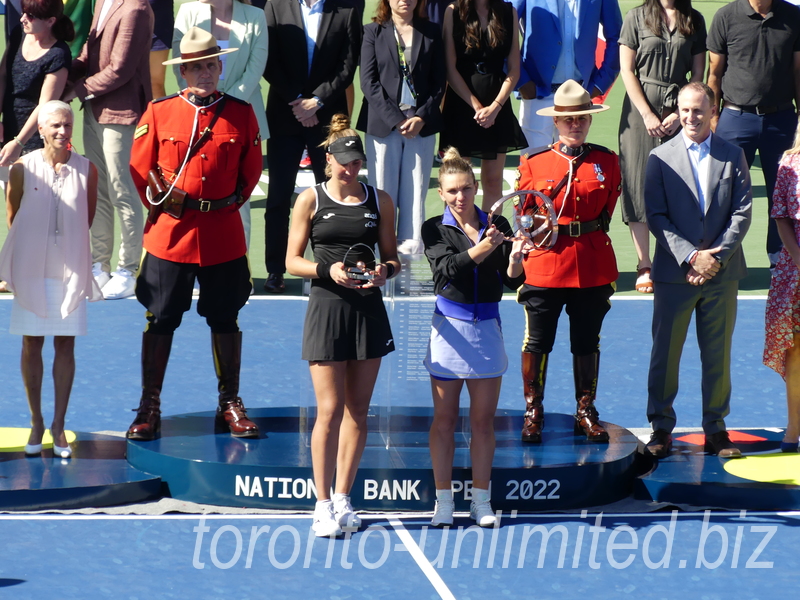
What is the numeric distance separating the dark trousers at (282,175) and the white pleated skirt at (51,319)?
337 cm

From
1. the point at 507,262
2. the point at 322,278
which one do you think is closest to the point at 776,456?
the point at 507,262

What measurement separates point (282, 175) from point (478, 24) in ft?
6.50


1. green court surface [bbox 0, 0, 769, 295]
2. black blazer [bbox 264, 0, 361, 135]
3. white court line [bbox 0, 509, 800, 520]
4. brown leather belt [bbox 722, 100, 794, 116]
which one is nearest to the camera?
white court line [bbox 0, 509, 800, 520]

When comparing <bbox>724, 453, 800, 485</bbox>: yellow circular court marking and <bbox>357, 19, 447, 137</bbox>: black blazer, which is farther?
<bbox>357, 19, 447, 137</bbox>: black blazer

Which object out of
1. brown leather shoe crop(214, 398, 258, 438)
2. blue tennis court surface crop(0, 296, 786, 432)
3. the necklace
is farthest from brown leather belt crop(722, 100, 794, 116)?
the necklace

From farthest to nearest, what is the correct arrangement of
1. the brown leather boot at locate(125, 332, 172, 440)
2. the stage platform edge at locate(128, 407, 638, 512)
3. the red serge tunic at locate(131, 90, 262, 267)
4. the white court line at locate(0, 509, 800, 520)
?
the brown leather boot at locate(125, 332, 172, 440) → the red serge tunic at locate(131, 90, 262, 267) → the stage platform edge at locate(128, 407, 638, 512) → the white court line at locate(0, 509, 800, 520)

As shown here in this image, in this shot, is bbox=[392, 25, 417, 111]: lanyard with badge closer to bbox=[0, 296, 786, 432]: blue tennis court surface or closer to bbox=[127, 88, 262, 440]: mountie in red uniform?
bbox=[0, 296, 786, 432]: blue tennis court surface

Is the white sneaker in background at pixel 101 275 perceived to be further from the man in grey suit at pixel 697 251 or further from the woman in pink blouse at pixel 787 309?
the woman in pink blouse at pixel 787 309

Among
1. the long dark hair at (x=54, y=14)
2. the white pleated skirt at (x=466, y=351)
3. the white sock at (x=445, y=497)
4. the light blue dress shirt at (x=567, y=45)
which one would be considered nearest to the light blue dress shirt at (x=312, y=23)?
the long dark hair at (x=54, y=14)

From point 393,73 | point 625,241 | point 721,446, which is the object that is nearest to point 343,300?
point 721,446

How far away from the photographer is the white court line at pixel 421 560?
5.72 m

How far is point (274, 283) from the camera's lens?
10758mm

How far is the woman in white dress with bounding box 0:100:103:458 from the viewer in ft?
22.5

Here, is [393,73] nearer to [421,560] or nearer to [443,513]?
[443,513]
